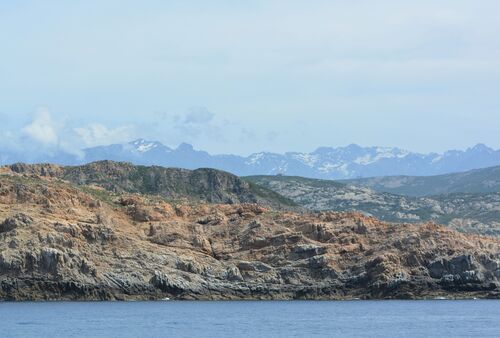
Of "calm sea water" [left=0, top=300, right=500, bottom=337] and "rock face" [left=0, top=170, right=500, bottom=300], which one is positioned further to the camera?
"rock face" [left=0, top=170, right=500, bottom=300]

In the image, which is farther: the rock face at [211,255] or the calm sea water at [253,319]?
the rock face at [211,255]

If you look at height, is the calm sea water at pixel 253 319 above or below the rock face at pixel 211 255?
below

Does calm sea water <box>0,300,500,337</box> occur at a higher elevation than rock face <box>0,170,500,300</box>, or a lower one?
lower

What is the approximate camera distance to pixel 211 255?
163 m

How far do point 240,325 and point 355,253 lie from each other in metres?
45.1

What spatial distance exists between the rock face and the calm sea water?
2296mm

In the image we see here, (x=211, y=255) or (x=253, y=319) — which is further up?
(x=211, y=255)

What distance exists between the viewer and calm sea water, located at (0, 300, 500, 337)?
11212 centimetres

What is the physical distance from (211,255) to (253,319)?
3406cm

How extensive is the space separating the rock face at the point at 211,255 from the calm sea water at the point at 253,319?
230cm

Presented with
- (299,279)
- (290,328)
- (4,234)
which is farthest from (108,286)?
(290,328)

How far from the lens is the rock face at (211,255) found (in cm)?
14825

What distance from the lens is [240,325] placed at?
12094 centimetres

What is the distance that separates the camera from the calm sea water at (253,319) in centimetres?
11212
